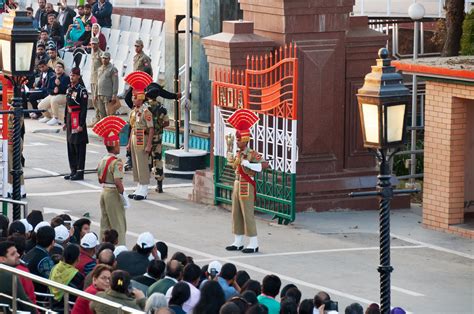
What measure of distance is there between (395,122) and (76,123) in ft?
39.6

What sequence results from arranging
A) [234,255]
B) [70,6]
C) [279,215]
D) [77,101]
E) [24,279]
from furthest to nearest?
1. [70,6]
2. [77,101]
3. [279,215]
4. [234,255]
5. [24,279]

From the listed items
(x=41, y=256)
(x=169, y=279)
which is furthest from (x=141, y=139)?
(x=169, y=279)

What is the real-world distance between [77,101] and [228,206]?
3.41m

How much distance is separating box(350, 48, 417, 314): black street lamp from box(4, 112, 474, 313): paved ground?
3.87 meters

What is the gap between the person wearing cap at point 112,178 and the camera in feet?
61.0

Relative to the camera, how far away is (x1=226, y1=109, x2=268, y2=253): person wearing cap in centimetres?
1938

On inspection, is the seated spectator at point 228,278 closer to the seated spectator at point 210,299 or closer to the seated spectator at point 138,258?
the seated spectator at point 138,258

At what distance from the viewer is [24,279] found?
43.0 feet

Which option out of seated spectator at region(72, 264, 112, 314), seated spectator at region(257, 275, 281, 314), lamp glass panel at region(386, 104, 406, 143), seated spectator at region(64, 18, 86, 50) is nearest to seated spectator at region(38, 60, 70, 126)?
seated spectator at region(64, 18, 86, 50)

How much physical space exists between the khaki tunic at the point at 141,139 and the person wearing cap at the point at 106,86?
15.0 feet

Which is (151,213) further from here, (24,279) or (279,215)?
(24,279)

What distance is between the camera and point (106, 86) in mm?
27938

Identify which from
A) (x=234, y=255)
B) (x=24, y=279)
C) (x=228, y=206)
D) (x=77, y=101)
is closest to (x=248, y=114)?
(x=234, y=255)

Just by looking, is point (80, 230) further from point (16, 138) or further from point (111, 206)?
point (111, 206)
